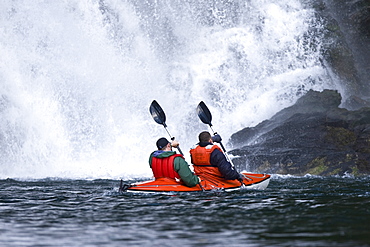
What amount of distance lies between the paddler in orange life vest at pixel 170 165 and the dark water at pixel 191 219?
345 mm

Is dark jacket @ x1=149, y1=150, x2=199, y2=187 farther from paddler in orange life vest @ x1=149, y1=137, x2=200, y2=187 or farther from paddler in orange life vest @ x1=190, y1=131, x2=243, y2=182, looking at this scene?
paddler in orange life vest @ x1=190, y1=131, x2=243, y2=182

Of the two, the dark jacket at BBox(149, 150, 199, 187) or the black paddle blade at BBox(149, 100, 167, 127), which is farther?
the black paddle blade at BBox(149, 100, 167, 127)

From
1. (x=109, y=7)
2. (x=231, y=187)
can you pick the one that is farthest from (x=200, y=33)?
(x=231, y=187)

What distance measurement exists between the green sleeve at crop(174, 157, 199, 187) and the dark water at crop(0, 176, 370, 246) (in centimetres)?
27

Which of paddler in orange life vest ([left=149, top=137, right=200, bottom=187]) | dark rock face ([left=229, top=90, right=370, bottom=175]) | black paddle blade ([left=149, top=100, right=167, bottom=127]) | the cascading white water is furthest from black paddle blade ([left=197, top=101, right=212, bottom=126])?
the cascading white water

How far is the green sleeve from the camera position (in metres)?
9.52

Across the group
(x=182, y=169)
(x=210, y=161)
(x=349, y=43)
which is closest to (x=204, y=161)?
(x=210, y=161)

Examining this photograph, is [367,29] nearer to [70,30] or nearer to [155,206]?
[70,30]

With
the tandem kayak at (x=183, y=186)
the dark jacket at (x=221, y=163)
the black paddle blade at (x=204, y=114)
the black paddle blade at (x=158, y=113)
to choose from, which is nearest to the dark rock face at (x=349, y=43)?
the black paddle blade at (x=204, y=114)

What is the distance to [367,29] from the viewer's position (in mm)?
26844

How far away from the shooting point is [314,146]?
16922mm

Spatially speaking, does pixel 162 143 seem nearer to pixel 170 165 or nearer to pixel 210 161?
pixel 170 165

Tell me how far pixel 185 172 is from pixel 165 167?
45 centimetres

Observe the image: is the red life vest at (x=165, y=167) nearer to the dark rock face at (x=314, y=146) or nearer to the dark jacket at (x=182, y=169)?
the dark jacket at (x=182, y=169)
